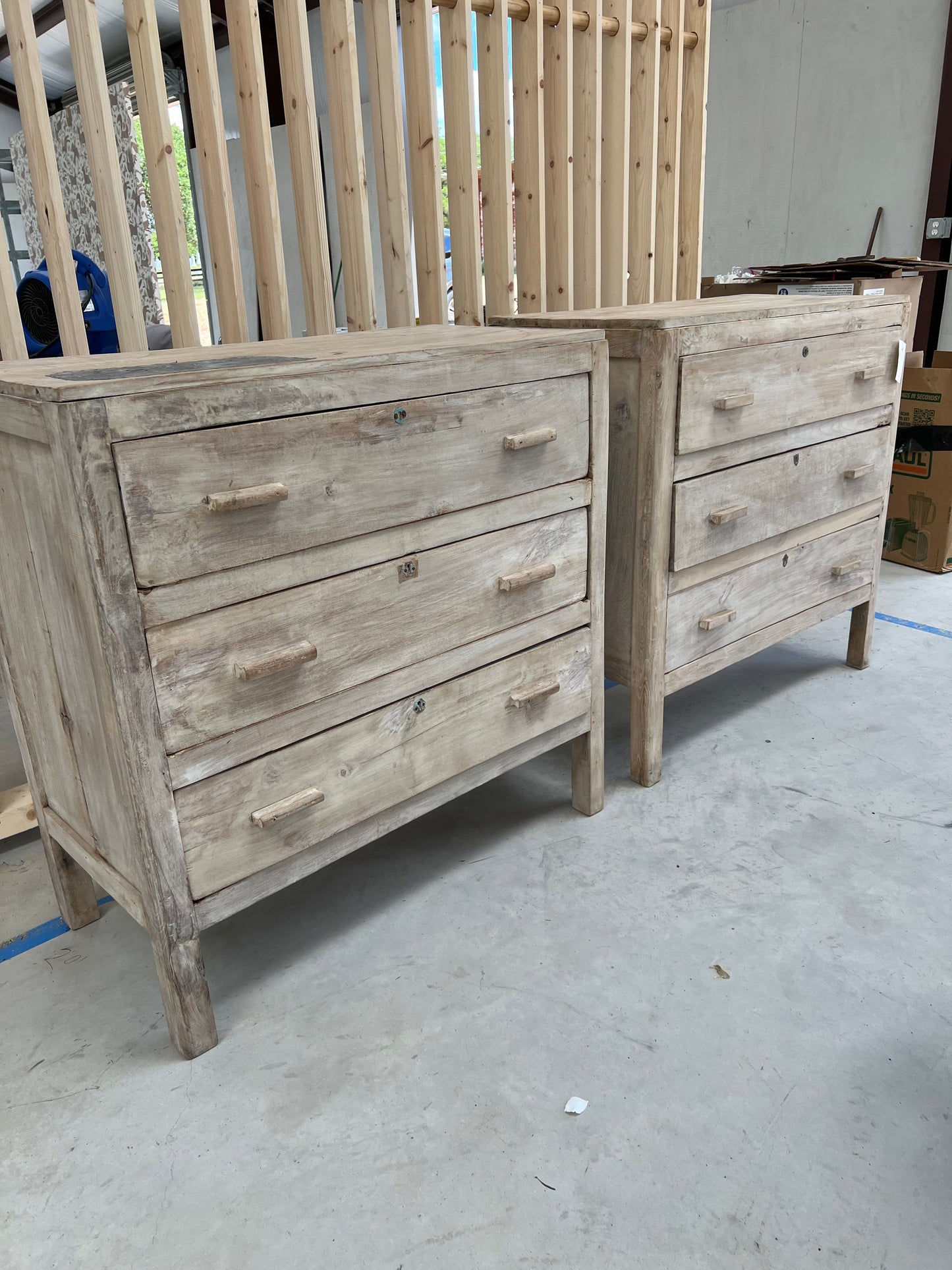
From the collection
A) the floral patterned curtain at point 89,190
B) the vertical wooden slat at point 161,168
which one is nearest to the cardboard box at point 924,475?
the vertical wooden slat at point 161,168

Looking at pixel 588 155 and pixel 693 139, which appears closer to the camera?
pixel 588 155

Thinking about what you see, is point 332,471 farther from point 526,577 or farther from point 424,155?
point 424,155

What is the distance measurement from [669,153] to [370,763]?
2387 millimetres

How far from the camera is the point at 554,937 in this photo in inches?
66.2

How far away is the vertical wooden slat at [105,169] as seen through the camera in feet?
5.89

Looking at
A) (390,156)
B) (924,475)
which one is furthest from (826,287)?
(390,156)

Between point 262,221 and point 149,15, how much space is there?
0.42 m

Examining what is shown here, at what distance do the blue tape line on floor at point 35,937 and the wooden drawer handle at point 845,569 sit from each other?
6.72ft

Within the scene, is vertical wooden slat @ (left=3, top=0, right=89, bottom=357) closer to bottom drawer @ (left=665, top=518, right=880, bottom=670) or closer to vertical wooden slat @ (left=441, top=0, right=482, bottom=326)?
vertical wooden slat @ (left=441, top=0, right=482, bottom=326)

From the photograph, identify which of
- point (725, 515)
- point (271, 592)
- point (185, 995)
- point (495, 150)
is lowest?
point (185, 995)

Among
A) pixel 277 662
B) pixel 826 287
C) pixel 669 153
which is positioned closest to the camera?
pixel 277 662

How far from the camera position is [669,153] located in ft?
9.70

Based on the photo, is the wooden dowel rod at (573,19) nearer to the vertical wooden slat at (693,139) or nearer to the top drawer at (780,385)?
the vertical wooden slat at (693,139)

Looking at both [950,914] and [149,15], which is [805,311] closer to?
[950,914]
